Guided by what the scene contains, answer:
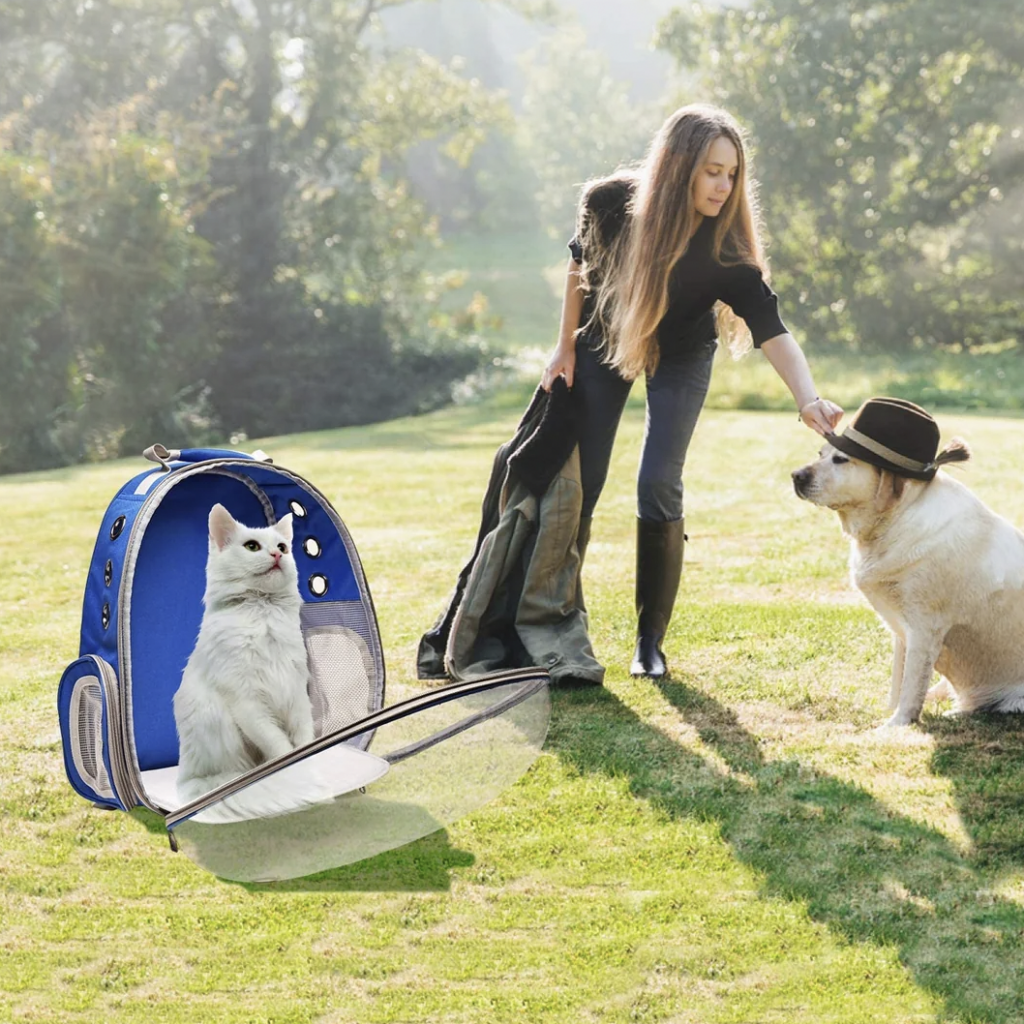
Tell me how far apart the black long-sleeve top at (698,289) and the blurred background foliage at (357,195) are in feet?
46.4

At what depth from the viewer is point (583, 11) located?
315 ft

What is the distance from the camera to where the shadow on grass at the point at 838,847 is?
108 inches

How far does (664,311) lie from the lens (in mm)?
4250

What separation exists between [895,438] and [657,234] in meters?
1.02

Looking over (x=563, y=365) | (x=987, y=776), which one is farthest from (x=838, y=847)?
(x=563, y=365)

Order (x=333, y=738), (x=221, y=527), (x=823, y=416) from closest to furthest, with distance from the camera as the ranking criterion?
1. (x=333, y=738)
2. (x=221, y=527)
3. (x=823, y=416)

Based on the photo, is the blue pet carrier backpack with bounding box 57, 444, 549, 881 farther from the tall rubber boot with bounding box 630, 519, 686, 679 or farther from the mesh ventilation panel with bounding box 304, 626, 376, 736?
the tall rubber boot with bounding box 630, 519, 686, 679

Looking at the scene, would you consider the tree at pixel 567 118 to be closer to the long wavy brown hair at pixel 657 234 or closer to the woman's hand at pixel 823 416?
the long wavy brown hair at pixel 657 234

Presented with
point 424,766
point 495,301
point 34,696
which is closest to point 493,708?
point 424,766

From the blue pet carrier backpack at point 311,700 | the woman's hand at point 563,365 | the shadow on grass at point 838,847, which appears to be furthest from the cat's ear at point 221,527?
the woman's hand at point 563,365

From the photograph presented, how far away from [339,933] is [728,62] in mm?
27047

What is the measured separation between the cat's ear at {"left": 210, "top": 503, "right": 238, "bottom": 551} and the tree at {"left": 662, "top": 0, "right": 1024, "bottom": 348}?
25.0 metres

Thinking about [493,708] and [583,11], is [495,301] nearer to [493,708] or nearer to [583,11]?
[493,708]

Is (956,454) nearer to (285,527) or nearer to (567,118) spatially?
(285,527)
